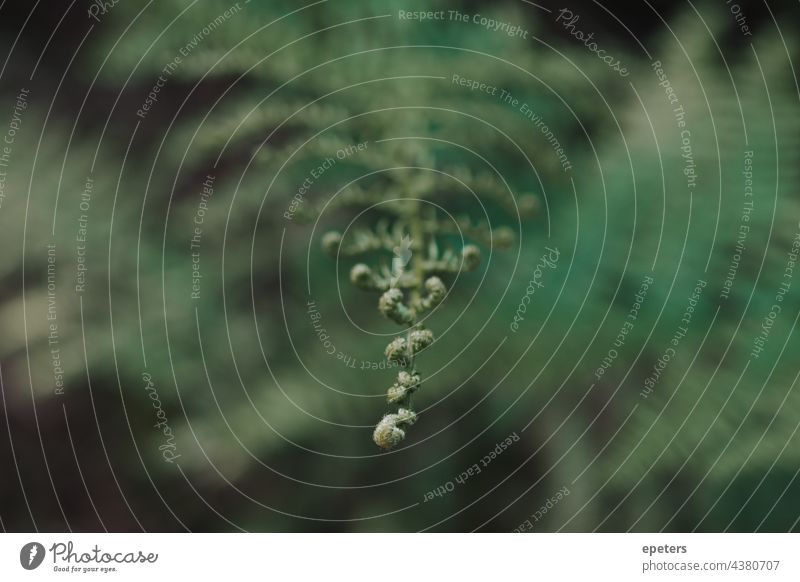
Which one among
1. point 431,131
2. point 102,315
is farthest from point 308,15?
point 102,315

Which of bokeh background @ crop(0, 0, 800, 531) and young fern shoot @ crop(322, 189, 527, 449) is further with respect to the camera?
bokeh background @ crop(0, 0, 800, 531)

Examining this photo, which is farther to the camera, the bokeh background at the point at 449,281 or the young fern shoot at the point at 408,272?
the bokeh background at the point at 449,281

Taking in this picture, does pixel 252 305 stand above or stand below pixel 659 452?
above

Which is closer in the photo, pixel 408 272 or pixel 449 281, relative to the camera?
pixel 408 272

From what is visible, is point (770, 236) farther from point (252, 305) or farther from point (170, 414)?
point (170, 414)
